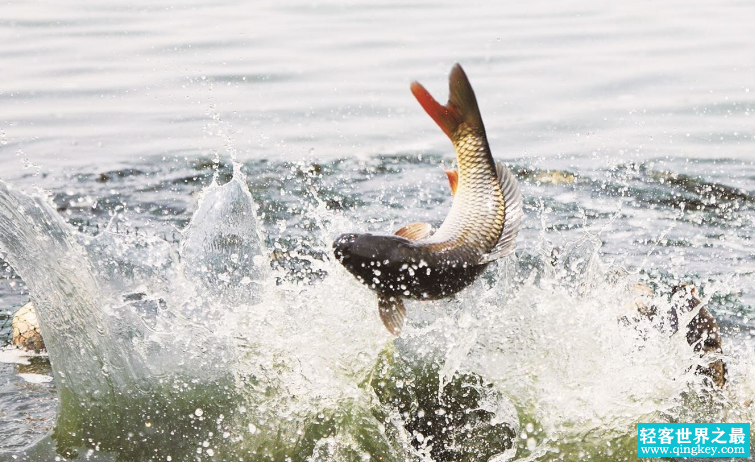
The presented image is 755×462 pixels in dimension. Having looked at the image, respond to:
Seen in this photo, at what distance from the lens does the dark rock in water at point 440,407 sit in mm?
4273

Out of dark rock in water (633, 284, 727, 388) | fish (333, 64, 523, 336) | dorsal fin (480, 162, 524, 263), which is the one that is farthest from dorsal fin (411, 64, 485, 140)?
dark rock in water (633, 284, 727, 388)

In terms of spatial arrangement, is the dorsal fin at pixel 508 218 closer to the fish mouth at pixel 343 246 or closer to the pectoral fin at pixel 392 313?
the pectoral fin at pixel 392 313

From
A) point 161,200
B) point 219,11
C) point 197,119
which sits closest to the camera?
point 161,200

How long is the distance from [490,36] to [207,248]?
346 inches

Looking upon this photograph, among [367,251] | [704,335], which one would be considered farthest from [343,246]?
[704,335]

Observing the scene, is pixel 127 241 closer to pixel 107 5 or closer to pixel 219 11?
pixel 219 11

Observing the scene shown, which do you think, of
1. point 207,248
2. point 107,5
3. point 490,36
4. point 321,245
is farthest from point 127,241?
point 107,5

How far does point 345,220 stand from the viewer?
6.69m

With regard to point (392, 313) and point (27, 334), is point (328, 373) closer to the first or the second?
point (392, 313)

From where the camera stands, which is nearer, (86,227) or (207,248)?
(207,248)

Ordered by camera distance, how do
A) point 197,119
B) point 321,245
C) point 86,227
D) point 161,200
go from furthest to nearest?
point 197,119, point 161,200, point 86,227, point 321,245

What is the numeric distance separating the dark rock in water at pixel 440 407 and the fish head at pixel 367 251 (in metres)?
1.07

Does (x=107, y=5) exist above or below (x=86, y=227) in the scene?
above

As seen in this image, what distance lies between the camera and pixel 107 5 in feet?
50.9
